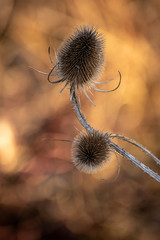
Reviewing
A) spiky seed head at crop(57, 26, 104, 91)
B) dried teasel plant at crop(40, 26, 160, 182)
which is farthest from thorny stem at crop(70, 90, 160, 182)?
spiky seed head at crop(57, 26, 104, 91)

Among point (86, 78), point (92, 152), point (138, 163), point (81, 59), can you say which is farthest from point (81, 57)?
point (138, 163)

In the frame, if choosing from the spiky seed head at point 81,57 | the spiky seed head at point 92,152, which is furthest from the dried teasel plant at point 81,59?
the spiky seed head at point 92,152

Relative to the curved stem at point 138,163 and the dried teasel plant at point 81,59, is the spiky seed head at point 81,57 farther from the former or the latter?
the curved stem at point 138,163

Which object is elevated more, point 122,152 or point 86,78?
point 86,78

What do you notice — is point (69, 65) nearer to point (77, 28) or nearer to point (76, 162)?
point (77, 28)

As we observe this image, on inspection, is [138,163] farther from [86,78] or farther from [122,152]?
[86,78]

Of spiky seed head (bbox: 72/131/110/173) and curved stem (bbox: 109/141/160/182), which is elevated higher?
spiky seed head (bbox: 72/131/110/173)

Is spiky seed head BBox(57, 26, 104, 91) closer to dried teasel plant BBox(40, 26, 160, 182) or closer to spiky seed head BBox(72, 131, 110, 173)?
dried teasel plant BBox(40, 26, 160, 182)
